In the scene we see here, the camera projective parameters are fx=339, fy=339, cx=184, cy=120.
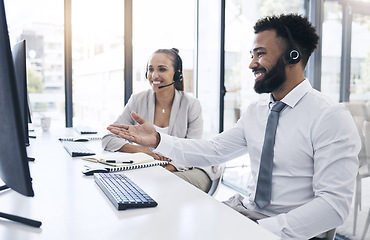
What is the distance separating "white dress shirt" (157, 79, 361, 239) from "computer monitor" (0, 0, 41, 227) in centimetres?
80

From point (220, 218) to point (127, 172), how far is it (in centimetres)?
64

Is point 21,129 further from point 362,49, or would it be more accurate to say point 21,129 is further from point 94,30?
point 94,30

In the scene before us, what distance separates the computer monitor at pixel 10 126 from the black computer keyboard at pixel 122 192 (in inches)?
11.8

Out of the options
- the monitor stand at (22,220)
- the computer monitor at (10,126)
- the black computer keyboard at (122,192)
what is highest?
the computer monitor at (10,126)

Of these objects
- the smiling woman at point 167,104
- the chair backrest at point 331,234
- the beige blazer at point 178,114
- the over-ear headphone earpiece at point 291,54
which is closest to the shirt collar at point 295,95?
the over-ear headphone earpiece at point 291,54

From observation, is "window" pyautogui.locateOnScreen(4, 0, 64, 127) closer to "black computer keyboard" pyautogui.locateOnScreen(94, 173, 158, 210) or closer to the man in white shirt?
the man in white shirt

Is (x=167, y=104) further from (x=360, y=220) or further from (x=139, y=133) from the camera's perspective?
(x=360, y=220)

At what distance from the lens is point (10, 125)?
72 cm

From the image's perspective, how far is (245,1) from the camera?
13.0 ft

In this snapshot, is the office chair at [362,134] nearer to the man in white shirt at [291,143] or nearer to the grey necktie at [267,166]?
the man in white shirt at [291,143]

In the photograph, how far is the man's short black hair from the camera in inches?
57.9

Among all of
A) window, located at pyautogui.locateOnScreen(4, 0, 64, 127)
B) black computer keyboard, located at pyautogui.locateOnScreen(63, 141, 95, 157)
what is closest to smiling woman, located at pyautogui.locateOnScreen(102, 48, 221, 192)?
black computer keyboard, located at pyautogui.locateOnScreen(63, 141, 95, 157)

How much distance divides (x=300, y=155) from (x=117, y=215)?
74 centimetres

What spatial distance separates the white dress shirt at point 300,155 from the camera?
3.74ft
